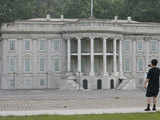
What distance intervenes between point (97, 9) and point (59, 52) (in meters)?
30.4

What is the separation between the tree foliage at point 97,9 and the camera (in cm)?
8756

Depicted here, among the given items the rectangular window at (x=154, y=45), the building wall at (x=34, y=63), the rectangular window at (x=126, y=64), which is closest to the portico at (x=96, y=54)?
the rectangular window at (x=126, y=64)

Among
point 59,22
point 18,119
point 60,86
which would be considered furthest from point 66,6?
point 18,119

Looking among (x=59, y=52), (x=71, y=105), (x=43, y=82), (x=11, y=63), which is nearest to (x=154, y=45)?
(x=59, y=52)

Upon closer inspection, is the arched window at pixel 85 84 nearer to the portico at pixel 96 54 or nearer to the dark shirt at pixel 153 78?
the portico at pixel 96 54

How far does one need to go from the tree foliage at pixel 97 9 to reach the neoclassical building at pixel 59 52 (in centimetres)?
1816

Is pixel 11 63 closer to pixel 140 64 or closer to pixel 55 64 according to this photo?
pixel 55 64

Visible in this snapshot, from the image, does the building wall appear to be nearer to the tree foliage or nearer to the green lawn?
the tree foliage

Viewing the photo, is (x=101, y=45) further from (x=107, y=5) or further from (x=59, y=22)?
(x=107, y=5)

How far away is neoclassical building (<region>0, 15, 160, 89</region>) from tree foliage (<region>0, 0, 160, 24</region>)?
59.6 feet

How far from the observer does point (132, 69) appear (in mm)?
71312

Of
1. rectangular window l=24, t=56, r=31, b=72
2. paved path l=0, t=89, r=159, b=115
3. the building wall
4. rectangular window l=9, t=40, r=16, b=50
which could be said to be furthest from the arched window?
paved path l=0, t=89, r=159, b=115

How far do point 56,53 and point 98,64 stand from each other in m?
6.74

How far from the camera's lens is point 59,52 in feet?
227
